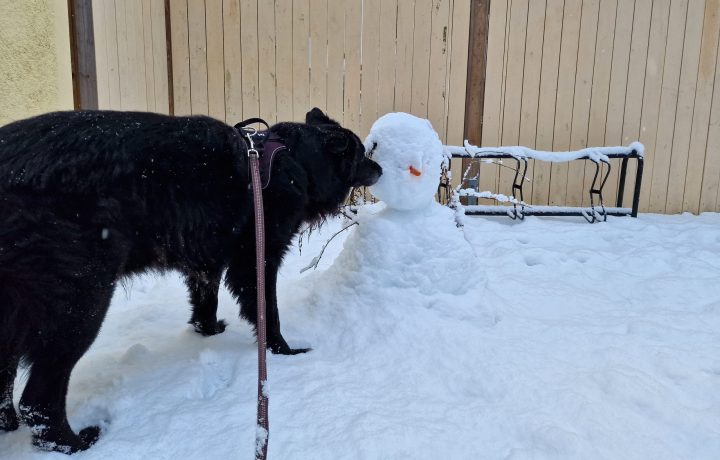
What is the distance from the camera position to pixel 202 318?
2.49 meters

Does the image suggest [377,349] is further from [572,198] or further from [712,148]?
[712,148]

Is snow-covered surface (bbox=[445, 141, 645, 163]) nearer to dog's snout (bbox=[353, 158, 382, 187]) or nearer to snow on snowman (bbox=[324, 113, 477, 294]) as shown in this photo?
snow on snowman (bbox=[324, 113, 477, 294])

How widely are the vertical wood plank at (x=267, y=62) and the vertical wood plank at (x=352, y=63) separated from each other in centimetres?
84

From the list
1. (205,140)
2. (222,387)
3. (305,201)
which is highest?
(205,140)

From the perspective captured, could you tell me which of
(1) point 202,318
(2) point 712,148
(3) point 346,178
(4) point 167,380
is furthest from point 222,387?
(2) point 712,148

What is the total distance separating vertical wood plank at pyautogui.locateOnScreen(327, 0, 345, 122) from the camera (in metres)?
5.47

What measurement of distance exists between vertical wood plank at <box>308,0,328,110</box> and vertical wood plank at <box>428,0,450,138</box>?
116cm

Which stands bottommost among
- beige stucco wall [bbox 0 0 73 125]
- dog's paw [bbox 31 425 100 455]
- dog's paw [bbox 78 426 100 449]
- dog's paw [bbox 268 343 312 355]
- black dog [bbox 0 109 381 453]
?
dog's paw [bbox 268 343 312 355]

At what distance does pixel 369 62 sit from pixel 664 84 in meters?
3.33

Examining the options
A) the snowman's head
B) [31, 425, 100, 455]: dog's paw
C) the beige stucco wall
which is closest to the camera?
[31, 425, 100, 455]: dog's paw

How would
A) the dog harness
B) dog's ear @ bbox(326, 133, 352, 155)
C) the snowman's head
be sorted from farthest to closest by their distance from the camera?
the snowman's head
dog's ear @ bbox(326, 133, 352, 155)
the dog harness

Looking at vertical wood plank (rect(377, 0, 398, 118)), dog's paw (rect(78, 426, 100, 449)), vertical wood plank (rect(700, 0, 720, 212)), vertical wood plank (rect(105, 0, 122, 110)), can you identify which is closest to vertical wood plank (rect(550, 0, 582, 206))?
vertical wood plank (rect(700, 0, 720, 212))

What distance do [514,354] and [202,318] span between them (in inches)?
60.5

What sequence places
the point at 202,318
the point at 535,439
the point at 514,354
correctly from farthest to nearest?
the point at 202,318 → the point at 514,354 → the point at 535,439
